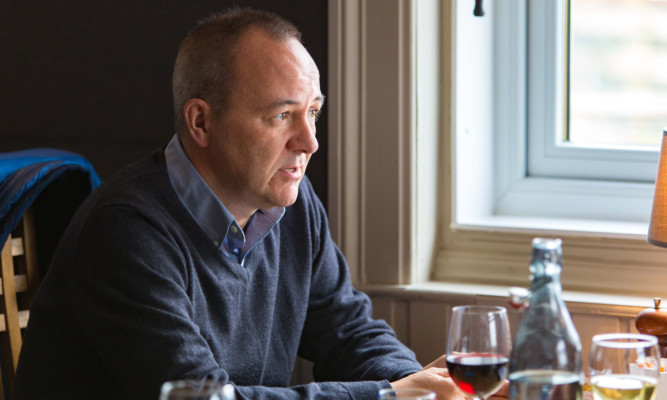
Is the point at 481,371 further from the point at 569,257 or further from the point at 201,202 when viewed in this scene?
the point at 569,257

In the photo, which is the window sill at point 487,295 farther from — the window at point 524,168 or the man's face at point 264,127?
the man's face at point 264,127

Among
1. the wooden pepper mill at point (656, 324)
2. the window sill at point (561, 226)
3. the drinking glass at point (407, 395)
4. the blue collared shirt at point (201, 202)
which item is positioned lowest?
the wooden pepper mill at point (656, 324)

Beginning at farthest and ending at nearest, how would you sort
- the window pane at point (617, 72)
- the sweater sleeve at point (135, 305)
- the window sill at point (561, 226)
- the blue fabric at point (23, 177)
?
the window pane at point (617, 72), the window sill at point (561, 226), the blue fabric at point (23, 177), the sweater sleeve at point (135, 305)

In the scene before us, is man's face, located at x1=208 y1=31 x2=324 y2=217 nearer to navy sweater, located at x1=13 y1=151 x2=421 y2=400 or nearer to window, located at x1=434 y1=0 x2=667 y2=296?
navy sweater, located at x1=13 y1=151 x2=421 y2=400

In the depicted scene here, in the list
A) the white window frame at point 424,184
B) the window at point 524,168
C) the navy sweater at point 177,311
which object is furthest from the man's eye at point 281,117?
the window at point 524,168

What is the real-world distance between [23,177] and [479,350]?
1132 mm

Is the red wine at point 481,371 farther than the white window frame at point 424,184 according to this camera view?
No

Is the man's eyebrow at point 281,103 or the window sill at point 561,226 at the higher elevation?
the man's eyebrow at point 281,103

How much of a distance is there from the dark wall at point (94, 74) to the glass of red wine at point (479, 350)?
3.67 ft

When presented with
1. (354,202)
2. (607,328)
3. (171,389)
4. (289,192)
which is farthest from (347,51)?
(171,389)

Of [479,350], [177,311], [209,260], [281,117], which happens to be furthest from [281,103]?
[479,350]

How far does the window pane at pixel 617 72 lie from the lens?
90.5 inches

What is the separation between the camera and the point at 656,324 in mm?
1556

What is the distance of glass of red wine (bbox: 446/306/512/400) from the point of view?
3.76ft
